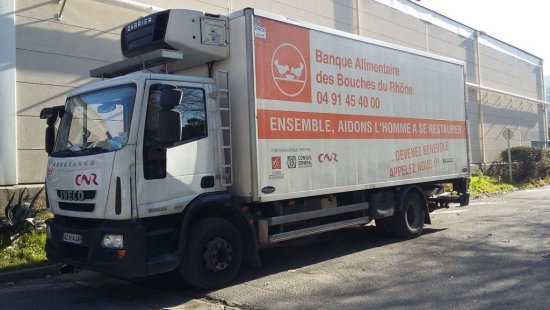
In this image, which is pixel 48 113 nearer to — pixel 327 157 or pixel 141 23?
pixel 141 23

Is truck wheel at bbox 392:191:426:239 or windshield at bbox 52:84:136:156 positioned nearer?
windshield at bbox 52:84:136:156

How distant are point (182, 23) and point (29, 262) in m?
4.55

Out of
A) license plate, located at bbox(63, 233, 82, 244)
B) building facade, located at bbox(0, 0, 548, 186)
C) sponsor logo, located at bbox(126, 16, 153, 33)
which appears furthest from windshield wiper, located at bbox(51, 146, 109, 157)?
building facade, located at bbox(0, 0, 548, 186)

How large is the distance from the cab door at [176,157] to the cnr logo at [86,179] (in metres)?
0.51

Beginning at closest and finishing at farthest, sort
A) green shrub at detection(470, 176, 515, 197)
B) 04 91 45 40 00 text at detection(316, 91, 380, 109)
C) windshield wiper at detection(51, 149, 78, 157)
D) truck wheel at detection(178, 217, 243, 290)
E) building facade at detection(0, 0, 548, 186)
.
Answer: truck wheel at detection(178, 217, 243, 290), windshield wiper at detection(51, 149, 78, 157), 04 91 45 40 00 text at detection(316, 91, 380, 109), building facade at detection(0, 0, 548, 186), green shrub at detection(470, 176, 515, 197)

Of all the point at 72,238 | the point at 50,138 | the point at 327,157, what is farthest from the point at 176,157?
the point at 327,157

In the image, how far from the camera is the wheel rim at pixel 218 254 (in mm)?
6324

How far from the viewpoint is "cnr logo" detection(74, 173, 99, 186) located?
19.2 feet

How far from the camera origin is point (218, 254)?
21.2 ft

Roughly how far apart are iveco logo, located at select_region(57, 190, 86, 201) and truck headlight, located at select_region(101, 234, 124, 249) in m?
0.61

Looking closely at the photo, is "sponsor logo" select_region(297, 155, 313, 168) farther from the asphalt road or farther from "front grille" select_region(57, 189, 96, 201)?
"front grille" select_region(57, 189, 96, 201)

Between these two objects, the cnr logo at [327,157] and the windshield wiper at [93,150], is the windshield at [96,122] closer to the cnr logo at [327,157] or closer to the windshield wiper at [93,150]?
the windshield wiper at [93,150]

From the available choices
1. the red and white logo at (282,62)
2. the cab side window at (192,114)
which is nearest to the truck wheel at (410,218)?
the red and white logo at (282,62)

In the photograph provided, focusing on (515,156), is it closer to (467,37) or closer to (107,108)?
(467,37)
